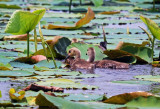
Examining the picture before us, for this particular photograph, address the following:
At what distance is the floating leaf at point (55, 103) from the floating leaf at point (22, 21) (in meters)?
1.54

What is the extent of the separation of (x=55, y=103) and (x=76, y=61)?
75.4 inches

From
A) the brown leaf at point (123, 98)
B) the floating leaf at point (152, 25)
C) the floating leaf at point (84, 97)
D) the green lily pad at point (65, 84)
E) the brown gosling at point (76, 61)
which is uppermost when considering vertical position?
the floating leaf at point (152, 25)

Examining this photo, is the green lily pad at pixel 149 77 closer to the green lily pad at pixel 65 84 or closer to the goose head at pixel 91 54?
the green lily pad at pixel 65 84

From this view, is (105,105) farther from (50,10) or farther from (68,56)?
(50,10)


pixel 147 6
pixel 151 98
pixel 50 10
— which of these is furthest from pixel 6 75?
pixel 147 6

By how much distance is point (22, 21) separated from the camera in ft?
14.3

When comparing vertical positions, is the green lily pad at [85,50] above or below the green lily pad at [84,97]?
below

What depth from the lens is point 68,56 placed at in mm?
4734

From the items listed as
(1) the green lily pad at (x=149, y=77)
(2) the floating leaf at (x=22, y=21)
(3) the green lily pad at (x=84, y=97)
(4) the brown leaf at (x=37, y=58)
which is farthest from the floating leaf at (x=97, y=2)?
(3) the green lily pad at (x=84, y=97)

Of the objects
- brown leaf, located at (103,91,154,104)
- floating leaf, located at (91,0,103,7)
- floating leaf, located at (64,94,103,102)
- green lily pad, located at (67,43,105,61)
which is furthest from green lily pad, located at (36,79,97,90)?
floating leaf, located at (91,0,103,7)

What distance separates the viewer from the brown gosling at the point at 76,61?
4.53 meters

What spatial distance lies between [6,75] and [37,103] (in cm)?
101

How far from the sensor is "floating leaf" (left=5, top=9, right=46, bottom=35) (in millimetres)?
4328

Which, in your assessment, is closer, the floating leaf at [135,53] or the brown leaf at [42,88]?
the brown leaf at [42,88]
